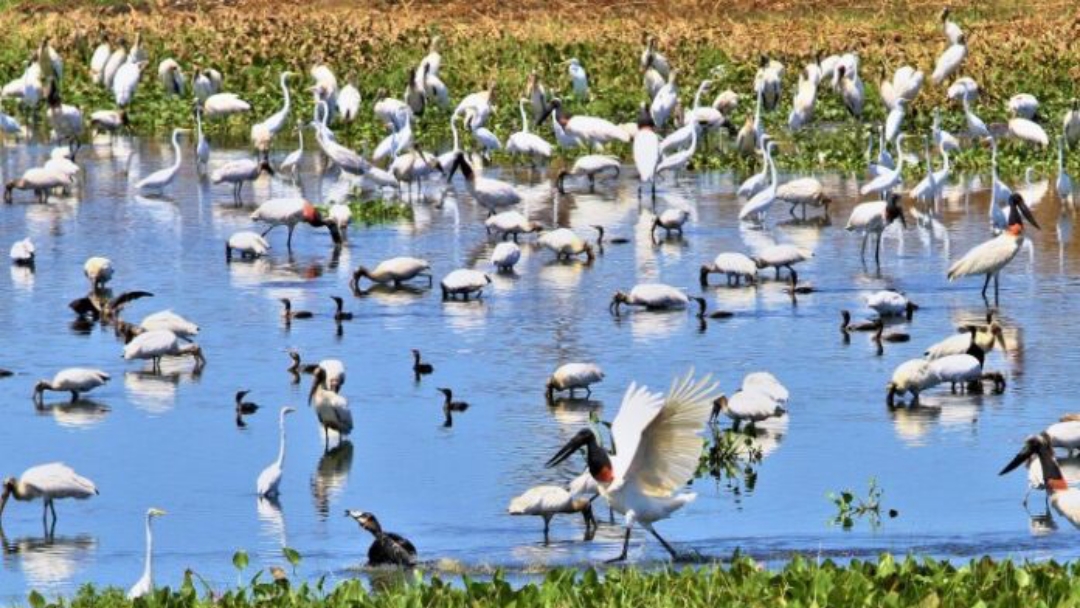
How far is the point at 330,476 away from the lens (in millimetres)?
15430

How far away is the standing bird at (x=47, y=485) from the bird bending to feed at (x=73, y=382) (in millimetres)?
3260

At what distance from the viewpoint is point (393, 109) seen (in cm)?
3294

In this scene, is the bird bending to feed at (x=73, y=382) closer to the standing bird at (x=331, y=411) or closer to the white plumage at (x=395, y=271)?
the standing bird at (x=331, y=411)

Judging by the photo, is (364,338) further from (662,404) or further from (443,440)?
(662,404)

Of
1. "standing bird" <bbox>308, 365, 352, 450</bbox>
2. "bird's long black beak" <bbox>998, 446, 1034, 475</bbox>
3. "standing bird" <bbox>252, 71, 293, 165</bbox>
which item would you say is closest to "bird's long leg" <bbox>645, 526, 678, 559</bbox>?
"bird's long black beak" <bbox>998, 446, 1034, 475</bbox>

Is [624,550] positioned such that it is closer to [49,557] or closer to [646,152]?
[49,557]

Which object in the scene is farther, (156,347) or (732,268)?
(732,268)

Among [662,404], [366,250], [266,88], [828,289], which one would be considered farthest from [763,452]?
[266,88]

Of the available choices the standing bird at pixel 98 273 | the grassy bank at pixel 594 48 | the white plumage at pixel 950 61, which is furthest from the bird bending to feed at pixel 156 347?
the white plumage at pixel 950 61

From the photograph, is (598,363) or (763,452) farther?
(598,363)

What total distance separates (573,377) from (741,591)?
6.88 metres

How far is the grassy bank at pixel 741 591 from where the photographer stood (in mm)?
10273

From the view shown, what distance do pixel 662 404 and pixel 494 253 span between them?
448 inches

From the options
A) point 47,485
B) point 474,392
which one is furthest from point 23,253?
point 47,485
